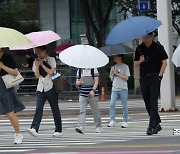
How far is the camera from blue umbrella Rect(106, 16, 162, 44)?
13.6 metres

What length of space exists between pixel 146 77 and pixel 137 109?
1088 cm

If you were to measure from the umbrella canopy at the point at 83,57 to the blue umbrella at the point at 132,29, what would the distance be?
118 cm

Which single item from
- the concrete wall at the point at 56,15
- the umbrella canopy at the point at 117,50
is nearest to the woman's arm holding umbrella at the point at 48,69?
the umbrella canopy at the point at 117,50

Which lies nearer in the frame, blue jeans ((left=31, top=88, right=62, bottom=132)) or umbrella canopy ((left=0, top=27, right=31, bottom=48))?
umbrella canopy ((left=0, top=27, right=31, bottom=48))

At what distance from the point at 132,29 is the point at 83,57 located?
5.76 feet

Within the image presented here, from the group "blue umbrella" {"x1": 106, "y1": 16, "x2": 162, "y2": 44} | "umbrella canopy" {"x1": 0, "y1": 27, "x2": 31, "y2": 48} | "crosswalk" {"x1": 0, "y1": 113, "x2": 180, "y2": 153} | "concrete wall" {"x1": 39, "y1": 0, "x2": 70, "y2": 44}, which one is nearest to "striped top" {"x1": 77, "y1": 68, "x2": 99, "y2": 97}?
"crosswalk" {"x1": 0, "y1": 113, "x2": 180, "y2": 153}

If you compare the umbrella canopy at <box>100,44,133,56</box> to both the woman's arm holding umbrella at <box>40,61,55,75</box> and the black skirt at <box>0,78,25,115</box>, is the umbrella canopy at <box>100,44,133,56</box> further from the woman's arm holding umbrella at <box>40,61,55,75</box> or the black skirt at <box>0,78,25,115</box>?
the black skirt at <box>0,78,25,115</box>

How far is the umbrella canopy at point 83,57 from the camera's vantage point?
1502cm

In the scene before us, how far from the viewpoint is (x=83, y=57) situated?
1515 centimetres

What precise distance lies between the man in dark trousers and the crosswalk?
1.41ft

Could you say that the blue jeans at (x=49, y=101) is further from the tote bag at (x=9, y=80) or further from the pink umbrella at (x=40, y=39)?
the tote bag at (x=9, y=80)

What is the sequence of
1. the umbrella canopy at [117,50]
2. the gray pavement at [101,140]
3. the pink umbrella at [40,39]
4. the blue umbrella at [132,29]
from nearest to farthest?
the gray pavement at [101,140] → the blue umbrella at [132,29] → the pink umbrella at [40,39] → the umbrella canopy at [117,50]

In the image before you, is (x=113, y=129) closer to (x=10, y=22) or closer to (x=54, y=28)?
(x=10, y=22)

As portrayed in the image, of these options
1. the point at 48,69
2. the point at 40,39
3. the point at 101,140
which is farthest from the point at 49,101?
the point at 101,140
